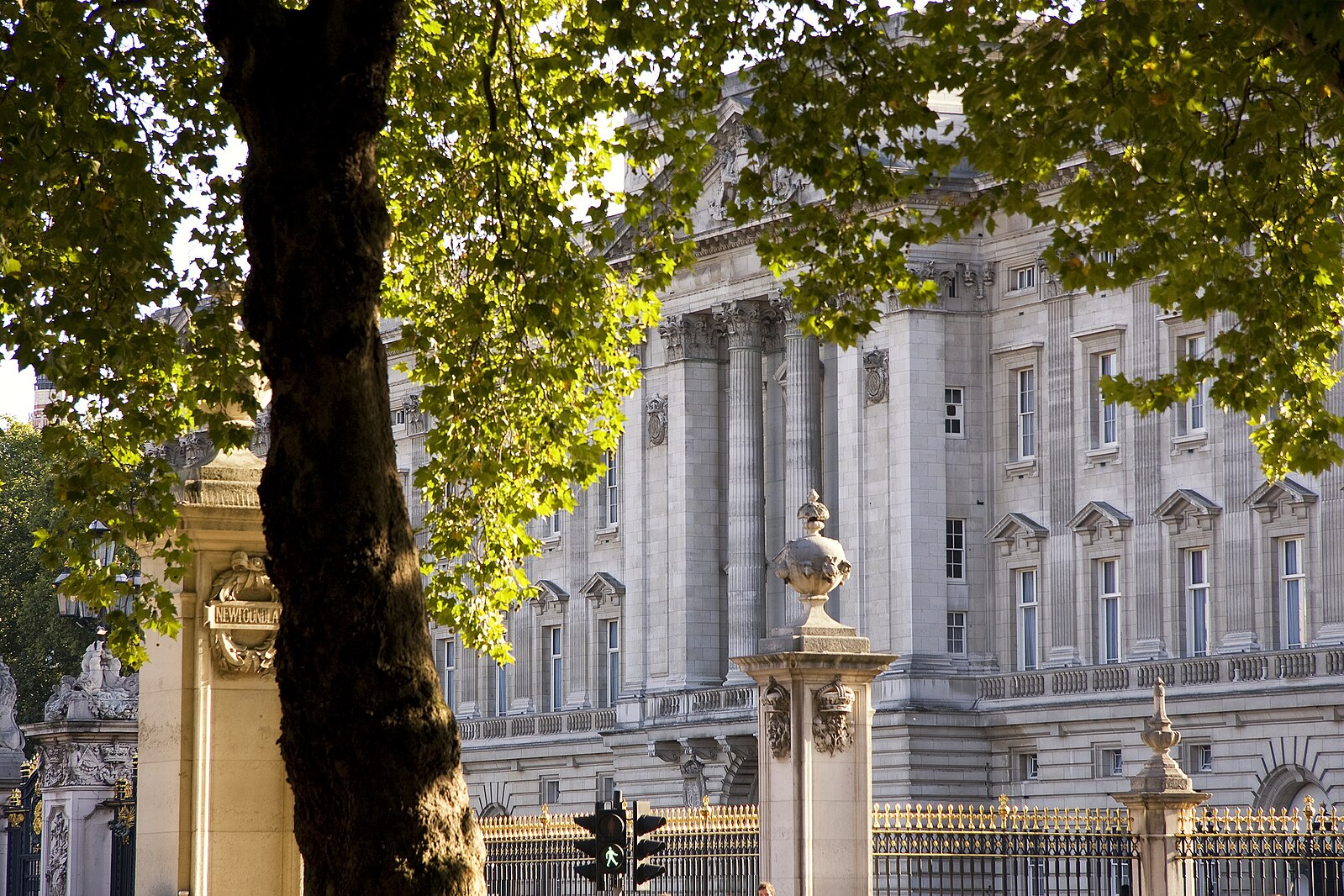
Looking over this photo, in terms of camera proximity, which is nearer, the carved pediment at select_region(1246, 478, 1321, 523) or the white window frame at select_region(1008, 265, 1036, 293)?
the carved pediment at select_region(1246, 478, 1321, 523)

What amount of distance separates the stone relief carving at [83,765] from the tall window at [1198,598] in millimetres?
29694

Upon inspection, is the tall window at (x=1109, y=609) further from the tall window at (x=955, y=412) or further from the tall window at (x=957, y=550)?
the tall window at (x=955, y=412)

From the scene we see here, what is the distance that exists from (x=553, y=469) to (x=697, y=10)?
17.9 feet

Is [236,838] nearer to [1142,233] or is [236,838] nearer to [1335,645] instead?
[1142,233]

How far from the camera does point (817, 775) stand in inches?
724

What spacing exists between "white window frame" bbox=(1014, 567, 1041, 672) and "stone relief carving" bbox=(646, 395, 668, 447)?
43.7 ft

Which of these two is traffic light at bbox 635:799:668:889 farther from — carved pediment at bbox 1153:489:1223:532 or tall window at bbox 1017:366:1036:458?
tall window at bbox 1017:366:1036:458

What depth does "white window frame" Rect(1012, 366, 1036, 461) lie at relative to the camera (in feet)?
182

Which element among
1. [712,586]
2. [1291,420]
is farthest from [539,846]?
[712,586]

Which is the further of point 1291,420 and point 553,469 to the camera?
point 553,469

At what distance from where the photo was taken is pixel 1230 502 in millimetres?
49375

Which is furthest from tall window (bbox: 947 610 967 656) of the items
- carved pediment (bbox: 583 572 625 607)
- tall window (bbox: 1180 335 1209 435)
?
carved pediment (bbox: 583 572 625 607)

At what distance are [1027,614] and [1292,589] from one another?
28.0 ft

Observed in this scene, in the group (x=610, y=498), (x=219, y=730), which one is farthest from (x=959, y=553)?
(x=219, y=730)
